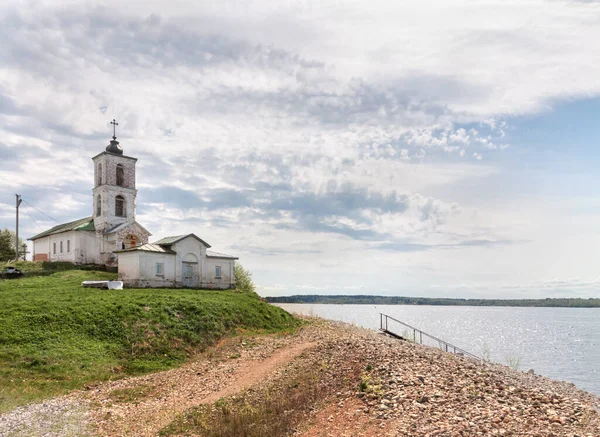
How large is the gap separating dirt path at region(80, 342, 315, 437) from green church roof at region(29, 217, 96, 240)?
34026 mm

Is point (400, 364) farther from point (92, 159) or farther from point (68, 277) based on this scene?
point (92, 159)

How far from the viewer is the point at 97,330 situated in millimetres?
26109

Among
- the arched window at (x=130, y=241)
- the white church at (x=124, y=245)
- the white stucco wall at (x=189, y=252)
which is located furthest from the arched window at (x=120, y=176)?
the white stucco wall at (x=189, y=252)

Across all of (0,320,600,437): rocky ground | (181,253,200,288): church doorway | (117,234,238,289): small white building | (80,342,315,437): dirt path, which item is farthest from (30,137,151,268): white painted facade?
(0,320,600,437): rocky ground

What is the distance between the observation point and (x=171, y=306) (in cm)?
3098

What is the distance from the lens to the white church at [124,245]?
4312 centimetres

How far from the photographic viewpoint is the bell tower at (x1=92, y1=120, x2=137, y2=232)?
5319 centimetres

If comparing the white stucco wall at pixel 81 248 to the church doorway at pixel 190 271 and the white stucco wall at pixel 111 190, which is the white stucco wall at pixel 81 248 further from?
the church doorway at pixel 190 271

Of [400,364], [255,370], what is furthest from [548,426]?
[255,370]

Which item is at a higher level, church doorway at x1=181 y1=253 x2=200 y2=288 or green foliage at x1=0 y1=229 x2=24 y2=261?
green foliage at x1=0 y1=229 x2=24 y2=261

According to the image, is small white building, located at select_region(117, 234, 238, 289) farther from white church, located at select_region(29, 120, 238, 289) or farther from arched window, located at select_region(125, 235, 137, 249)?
arched window, located at select_region(125, 235, 137, 249)

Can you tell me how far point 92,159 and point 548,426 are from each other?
54.2m

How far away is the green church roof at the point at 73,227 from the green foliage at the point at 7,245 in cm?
612

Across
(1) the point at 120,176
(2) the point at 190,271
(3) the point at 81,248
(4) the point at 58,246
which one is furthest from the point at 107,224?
(2) the point at 190,271
